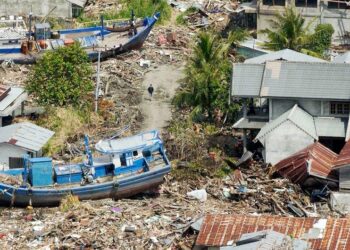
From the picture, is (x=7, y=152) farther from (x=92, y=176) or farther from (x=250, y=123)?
(x=250, y=123)

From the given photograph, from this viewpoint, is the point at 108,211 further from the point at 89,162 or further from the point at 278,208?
the point at 278,208

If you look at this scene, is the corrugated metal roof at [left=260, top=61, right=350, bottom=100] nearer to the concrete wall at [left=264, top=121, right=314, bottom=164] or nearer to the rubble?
the concrete wall at [left=264, top=121, right=314, bottom=164]

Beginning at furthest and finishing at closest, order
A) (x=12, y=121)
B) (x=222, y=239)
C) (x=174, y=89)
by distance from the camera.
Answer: (x=174, y=89) → (x=12, y=121) → (x=222, y=239)

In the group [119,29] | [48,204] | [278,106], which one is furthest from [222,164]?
[119,29]

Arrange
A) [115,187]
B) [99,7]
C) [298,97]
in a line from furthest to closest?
1. [99,7]
2. [298,97]
3. [115,187]

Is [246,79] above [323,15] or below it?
below

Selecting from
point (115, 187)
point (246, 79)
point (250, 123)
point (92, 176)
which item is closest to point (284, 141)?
point (250, 123)

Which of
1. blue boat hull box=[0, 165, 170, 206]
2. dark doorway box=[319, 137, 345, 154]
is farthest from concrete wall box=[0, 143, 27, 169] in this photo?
dark doorway box=[319, 137, 345, 154]
